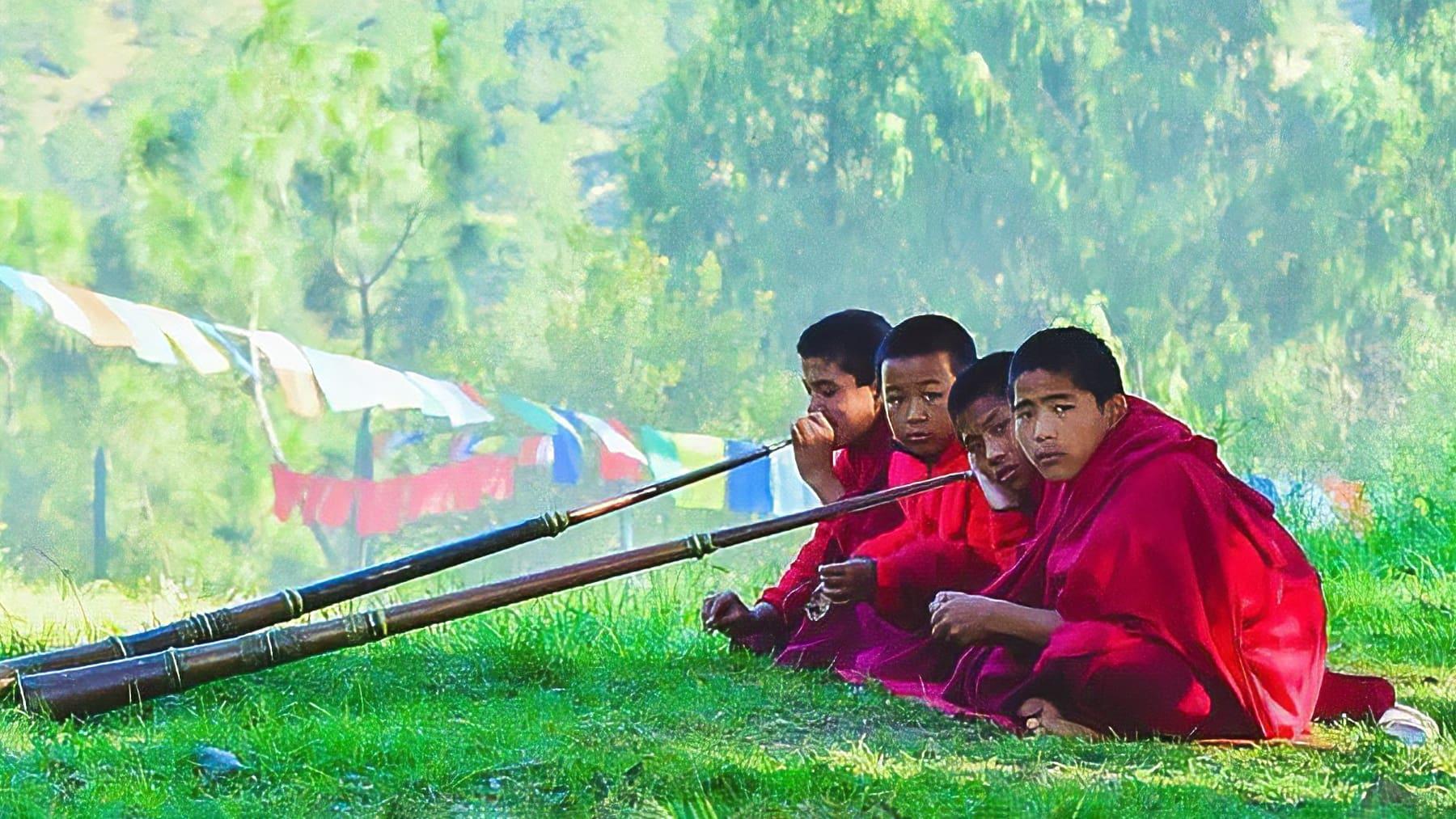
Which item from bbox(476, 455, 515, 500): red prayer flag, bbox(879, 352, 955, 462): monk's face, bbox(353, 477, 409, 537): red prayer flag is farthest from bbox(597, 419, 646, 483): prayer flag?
bbox(879, 352, 955, 462): monk's face

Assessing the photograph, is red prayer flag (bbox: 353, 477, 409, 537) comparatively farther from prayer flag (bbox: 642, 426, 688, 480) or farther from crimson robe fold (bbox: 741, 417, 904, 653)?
crimson robe fold (bbox: 741, 417, 904, 653)

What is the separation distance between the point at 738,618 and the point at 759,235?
2384 cm

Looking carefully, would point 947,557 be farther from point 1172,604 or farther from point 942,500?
point 1172,604

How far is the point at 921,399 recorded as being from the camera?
438cm

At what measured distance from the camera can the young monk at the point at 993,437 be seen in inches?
159

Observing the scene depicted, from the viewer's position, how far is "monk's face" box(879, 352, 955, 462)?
171 inches

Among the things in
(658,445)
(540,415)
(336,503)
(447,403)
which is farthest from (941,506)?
(336,503)

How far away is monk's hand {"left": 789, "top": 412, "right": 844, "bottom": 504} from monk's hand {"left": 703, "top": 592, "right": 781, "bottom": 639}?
0.43 metres

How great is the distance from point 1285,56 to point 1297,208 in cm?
405

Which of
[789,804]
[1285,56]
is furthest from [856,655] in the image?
[1285,56]

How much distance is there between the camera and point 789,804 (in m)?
3.15

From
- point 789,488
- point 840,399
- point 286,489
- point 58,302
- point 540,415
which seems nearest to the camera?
point 840,399

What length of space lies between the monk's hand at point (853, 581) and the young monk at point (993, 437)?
0.39 metres

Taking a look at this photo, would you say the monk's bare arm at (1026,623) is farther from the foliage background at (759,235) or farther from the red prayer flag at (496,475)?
the red prayer flag at (496,475)
